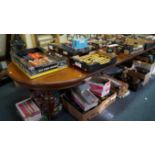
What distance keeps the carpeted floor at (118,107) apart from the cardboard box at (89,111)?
0.16 feet

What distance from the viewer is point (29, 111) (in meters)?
1.59

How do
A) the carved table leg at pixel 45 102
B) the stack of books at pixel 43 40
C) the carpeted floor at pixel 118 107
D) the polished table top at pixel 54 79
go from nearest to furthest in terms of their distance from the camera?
the polished table top at pixel 54 79
the carved table leg at pixel 45 102
the carpeted floor at pixel 118 107
the stack of books at pixel 43 40

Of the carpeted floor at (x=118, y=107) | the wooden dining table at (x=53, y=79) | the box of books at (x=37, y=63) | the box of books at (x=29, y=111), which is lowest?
the carpeted floor at (x=118, y=107)

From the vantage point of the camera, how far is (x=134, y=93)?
7.30ft

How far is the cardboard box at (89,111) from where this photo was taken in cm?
163

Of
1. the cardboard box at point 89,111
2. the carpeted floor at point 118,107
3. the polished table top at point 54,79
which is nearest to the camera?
the polished table top at point 54,79

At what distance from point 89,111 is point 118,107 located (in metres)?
0.51

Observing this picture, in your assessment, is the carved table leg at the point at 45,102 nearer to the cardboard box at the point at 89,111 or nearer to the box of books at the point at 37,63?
the cardboard box at the point at 89,111

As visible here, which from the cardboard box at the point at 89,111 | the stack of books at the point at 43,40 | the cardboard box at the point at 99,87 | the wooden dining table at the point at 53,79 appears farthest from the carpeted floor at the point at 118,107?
the stack of books at the point at 43,40

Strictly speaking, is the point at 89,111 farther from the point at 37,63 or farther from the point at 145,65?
the point at 145,65

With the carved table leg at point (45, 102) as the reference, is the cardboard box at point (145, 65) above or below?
above

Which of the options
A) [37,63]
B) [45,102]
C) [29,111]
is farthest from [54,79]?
[29,111]

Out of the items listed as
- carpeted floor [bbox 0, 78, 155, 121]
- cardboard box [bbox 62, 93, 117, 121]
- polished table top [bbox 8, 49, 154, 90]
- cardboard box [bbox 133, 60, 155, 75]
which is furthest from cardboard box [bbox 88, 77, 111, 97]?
cardboard box [bbox 133, 60, 155, 75]

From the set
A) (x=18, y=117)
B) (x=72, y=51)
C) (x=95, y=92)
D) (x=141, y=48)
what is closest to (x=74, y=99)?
(x=95, y=92)
